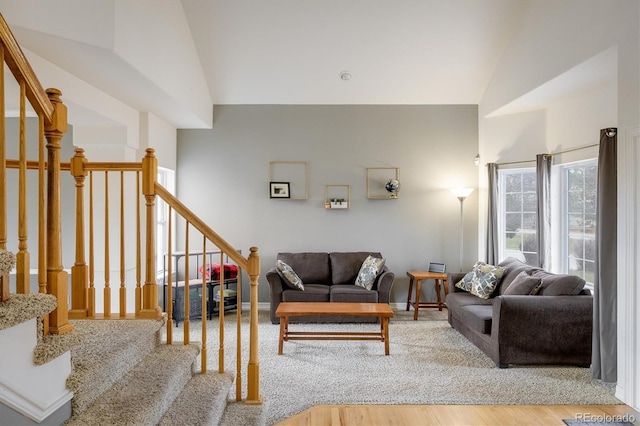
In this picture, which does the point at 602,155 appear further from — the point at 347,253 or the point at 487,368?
the point at 347,253

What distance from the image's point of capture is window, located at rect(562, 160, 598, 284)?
4051 mm

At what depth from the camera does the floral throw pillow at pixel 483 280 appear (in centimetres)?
430

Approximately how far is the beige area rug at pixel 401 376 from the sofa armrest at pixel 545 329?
0.13m

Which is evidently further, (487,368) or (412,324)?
(412,324)

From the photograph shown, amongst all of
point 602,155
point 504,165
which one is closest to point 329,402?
point 602,155

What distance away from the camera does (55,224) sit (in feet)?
6.28

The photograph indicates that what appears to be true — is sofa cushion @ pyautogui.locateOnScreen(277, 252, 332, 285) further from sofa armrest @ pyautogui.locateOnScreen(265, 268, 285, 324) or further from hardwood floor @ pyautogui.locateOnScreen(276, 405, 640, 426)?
hardwood floor @ pyautogui.locateOnScreen(276, 405, 640, 426)

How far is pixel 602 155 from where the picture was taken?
3129mm

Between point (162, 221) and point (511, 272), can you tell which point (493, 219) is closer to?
point (511, 272)

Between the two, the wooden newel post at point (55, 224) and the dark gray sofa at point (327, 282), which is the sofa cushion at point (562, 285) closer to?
the dark gray sofa at point (327, 282)

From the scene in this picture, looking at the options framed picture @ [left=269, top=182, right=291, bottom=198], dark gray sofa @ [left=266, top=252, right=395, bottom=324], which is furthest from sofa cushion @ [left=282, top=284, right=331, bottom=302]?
framed picture @ [left=269, top=182, right=291, bottom=198]

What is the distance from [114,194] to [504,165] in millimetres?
4862

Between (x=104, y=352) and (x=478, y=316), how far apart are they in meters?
3.22

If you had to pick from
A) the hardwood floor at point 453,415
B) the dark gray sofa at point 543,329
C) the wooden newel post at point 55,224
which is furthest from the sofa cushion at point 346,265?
the wooden newel post at point 55,224
